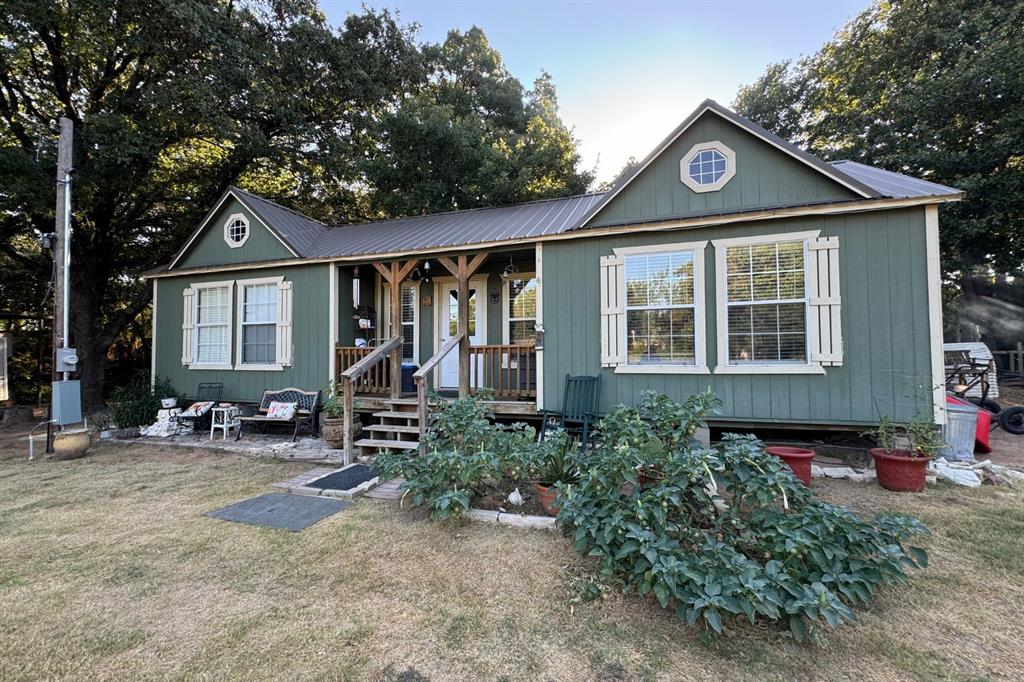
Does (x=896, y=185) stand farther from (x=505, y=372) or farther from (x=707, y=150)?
(x=505, y=372)

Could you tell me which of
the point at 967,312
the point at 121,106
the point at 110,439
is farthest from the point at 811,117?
the point at 110,439

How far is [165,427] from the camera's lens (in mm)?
7949

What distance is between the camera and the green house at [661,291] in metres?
5.13

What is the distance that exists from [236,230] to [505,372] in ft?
19.7

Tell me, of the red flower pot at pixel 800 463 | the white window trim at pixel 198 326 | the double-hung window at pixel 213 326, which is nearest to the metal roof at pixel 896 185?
the red flower pot at pixel 800 463

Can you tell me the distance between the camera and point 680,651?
2.20 metres

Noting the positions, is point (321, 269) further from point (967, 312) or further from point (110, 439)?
point (967, 312)

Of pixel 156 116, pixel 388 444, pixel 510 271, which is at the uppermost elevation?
pixel 156 116

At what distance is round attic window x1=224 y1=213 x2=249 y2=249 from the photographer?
8531mm

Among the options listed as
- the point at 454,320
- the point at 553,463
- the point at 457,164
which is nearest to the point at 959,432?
the point at 553,463

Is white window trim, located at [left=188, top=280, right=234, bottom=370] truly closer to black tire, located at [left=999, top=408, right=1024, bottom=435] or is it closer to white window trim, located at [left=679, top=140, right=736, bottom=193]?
white window trim, located at [left=679, top=140, right=736, bottom=193]

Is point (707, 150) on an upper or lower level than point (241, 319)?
upper

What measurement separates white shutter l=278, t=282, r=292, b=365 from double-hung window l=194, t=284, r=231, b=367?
1.30 metres

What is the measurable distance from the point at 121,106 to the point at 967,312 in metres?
26.3
